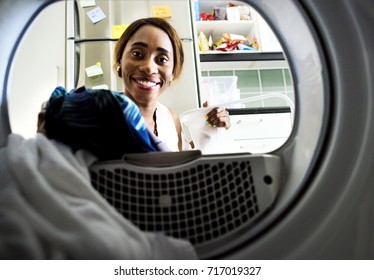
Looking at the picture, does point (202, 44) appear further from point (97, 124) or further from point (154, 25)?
point (97, 124)

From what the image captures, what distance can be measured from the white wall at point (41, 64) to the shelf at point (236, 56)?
0.90 m

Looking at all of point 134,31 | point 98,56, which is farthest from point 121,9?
point 134,31

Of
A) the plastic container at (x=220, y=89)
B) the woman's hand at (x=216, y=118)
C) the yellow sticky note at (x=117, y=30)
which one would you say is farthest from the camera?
the plastic container at (x=220, y=89)

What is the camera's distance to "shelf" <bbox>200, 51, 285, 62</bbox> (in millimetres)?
1973

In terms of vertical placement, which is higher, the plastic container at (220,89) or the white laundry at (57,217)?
the plastic container at (220,89)

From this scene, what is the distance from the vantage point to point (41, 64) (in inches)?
57.4

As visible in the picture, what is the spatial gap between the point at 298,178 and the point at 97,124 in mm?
277

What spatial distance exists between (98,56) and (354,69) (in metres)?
1.19

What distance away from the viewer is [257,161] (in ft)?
1.32

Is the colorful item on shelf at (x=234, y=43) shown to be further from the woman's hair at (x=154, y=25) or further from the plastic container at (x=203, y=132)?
the plastic container at (x=203, y=132)

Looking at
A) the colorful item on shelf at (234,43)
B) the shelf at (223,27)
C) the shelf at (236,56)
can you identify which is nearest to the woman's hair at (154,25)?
the shelf at (236,56)

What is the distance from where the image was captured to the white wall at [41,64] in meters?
1.30

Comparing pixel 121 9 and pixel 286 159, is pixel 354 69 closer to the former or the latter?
pixel 286 159

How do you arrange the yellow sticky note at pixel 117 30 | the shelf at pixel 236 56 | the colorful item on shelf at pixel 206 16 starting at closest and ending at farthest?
the yellow sticky note at pixel 117 30 < the shelf at pixel 236 56 < the colorful item on shelf at pixel 206 16
